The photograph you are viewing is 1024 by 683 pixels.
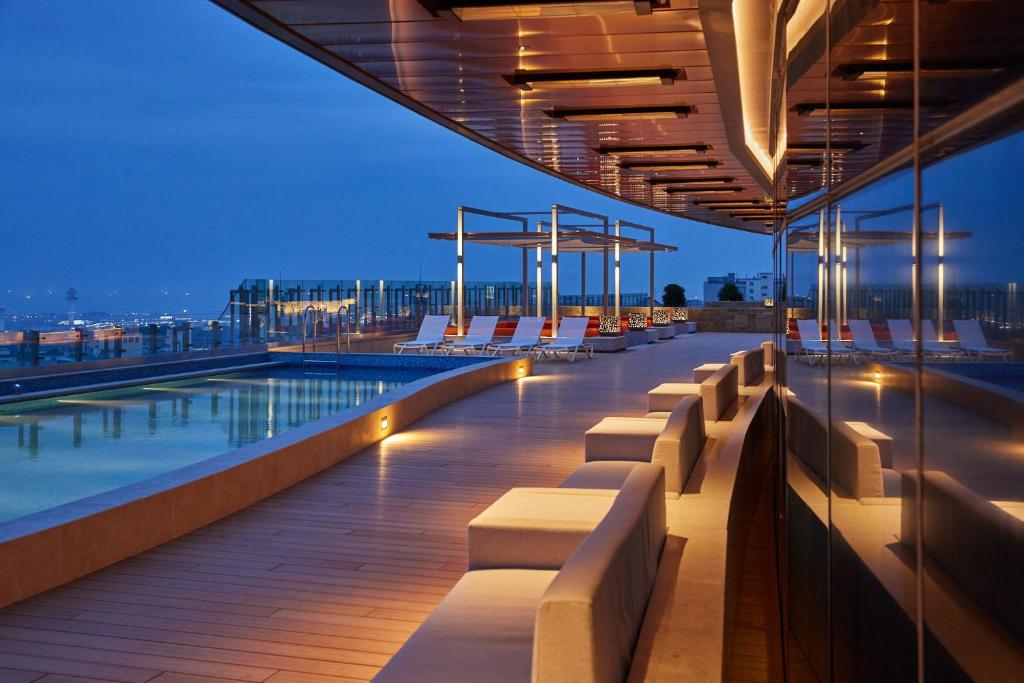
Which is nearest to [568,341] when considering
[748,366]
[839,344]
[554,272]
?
[554,272]

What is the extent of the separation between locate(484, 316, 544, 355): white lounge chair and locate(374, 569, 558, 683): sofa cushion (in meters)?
13.7

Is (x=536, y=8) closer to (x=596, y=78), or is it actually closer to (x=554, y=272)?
(x=596, y=78)

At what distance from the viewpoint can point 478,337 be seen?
709 inches

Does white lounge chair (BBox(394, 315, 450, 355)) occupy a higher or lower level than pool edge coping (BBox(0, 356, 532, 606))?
higher

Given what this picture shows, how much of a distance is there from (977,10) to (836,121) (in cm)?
92

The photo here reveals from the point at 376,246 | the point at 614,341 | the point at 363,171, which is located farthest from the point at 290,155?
the point at 614,341

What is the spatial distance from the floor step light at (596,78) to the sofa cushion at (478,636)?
5184mm

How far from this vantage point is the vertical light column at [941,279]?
808mm

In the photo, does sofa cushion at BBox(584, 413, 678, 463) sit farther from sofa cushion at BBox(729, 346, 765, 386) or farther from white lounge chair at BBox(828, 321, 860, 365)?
white lounge chair at BBox(828, 321, 860, 365)

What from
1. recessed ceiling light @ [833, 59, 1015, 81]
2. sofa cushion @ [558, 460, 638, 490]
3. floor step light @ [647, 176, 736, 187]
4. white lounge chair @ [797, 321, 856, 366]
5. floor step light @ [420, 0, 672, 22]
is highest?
floor step light @ [647, 176, 736, 187]

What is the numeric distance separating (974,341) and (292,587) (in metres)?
3.69

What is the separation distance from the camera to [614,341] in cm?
1914

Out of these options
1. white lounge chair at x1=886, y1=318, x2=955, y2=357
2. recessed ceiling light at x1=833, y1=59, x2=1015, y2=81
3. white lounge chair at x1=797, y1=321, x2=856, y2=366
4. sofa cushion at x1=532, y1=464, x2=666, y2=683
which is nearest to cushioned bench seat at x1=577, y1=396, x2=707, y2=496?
white lounge chair at x1=797, y1=321, x2=856, y2=366

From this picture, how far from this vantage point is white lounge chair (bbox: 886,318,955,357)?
833mm
